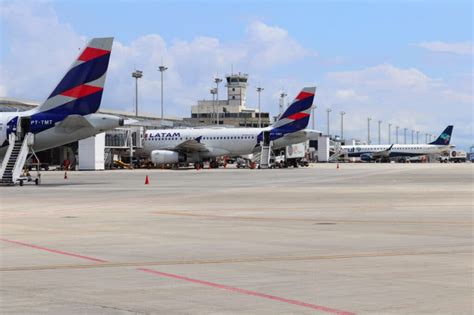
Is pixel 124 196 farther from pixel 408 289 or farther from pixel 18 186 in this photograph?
pixel 408 289

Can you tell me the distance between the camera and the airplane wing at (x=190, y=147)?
8356 centimetres

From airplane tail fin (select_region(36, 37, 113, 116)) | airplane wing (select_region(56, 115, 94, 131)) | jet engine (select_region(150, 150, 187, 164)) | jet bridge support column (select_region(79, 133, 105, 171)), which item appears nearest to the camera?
airplane tail fin (select_region(36, 37, 113, 116))

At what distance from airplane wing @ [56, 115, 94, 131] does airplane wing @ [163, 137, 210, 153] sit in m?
39.8

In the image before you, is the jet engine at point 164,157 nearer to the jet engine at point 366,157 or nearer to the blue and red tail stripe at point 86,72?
the blue and red tail stripe at point 86,72

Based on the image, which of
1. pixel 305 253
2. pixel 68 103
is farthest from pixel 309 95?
pixel 305 253

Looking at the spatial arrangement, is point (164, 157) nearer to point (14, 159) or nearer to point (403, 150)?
point (14, 159)

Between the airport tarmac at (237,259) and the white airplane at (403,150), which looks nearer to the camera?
the airport tarmac at (237,259)

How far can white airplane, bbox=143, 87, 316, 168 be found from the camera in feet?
278

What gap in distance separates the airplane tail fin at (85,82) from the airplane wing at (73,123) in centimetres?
32

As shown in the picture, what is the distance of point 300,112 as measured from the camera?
3339 inches

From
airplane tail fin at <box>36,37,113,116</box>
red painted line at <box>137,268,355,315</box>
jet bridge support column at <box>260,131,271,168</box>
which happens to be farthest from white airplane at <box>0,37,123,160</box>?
jet bridge support column at <box>260,131,271,168</box>

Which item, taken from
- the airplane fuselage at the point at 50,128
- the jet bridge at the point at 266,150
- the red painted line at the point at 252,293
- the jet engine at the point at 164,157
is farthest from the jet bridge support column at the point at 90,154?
the red painted line at the point at 252,293

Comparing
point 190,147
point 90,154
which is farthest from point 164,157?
point 90,154

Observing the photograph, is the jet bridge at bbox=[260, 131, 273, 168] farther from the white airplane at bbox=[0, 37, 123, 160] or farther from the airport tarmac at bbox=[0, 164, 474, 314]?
the airport tarmac at bbox=[0, 164, 474, 314]
